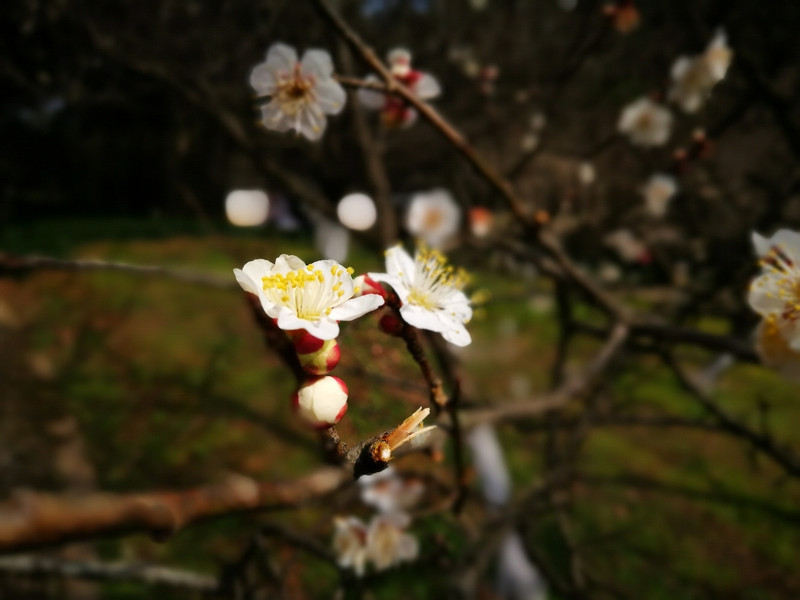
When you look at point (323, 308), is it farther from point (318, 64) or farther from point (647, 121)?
point (647, 121)

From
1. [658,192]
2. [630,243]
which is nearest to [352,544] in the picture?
[658,192]

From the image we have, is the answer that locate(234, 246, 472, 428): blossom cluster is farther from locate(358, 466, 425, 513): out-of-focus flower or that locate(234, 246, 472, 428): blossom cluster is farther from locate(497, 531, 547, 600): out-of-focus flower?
locate(497, 531, 547, 600): out-of-focus flower

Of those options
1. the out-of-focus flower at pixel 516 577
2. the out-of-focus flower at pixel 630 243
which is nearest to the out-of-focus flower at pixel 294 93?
the out-of-focus flower at pixel 516 577

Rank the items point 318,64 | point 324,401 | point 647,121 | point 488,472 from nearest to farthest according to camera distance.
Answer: point 324,401 < point 318,64 < point 488,472 < point 647,121

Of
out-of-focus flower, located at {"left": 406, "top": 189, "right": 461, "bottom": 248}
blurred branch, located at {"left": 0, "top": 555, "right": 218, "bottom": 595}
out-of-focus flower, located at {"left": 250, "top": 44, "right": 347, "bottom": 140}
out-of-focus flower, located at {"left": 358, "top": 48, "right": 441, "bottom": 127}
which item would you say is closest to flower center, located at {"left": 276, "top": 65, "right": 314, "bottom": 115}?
out-of-focus flower, located at {"left": 250, "top": 44, "right": 347, "bottom": 140}

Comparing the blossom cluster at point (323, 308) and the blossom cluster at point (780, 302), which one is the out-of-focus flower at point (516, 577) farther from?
the blossom cluster at point (323, 308)
